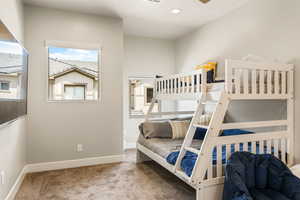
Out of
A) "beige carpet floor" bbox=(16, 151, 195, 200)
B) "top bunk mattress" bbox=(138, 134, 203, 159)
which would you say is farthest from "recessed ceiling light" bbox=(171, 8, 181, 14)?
"beige carpet floor" bbox=(16, 151, 195, 200)

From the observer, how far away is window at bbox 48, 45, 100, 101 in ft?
11.2

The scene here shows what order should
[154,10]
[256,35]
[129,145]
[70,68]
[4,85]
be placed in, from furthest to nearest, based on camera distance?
[129,145], [70,68], [154,10], [256,35], [4,85]

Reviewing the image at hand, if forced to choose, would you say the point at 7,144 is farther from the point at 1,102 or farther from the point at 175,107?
the point at 175,107

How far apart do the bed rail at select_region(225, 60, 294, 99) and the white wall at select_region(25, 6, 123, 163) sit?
2141mm

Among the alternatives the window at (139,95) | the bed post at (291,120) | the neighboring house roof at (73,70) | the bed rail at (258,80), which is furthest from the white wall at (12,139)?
the bed post at (291,120)

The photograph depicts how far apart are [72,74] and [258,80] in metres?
2.84

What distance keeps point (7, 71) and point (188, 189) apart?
7.91 feet

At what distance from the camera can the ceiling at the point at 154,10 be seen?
3.14 metres

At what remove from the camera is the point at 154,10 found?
3.42 meters

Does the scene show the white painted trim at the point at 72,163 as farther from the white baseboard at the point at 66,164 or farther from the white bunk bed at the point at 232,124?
the white bunk bed at the point at 232,124

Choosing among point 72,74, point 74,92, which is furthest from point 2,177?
point 72,74

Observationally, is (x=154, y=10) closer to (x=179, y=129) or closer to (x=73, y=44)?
(x=73, y=44)

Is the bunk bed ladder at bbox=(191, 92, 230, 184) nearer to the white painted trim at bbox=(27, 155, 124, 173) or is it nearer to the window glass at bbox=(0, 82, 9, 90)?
the window glass at bbox=(0, 82, 9, 90)

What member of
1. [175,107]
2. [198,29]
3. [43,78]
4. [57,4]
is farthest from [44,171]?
[198,29]
